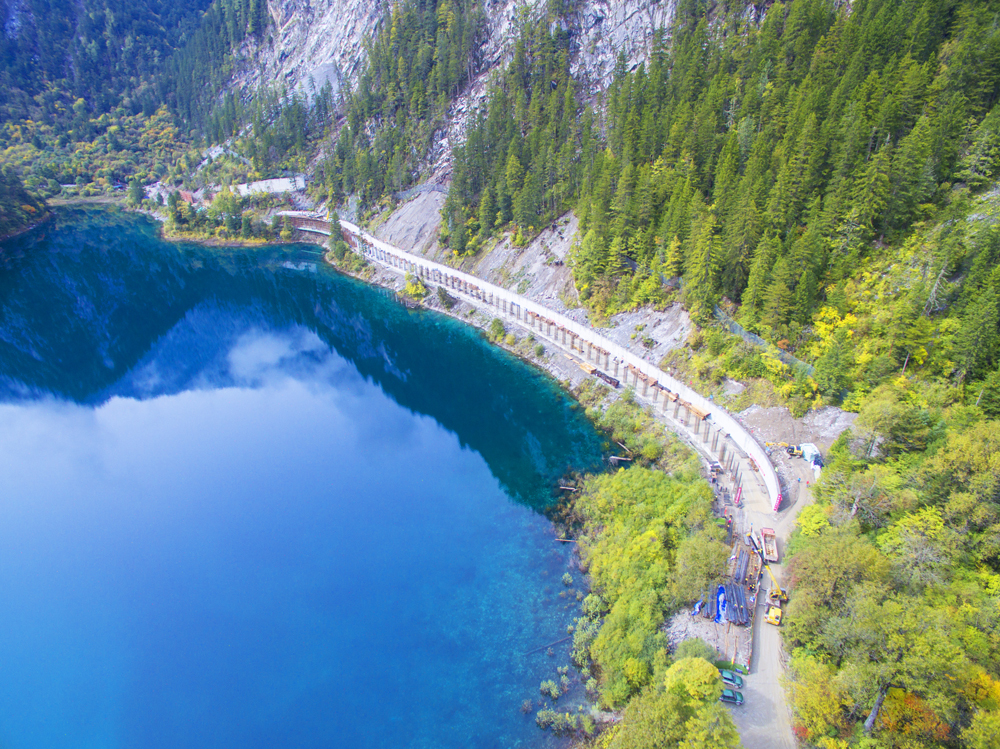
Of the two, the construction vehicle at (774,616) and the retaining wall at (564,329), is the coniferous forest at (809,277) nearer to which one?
the construction vehicle at (774,616)

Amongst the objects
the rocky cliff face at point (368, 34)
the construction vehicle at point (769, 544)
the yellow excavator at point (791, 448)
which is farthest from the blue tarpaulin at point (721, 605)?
the rocky cliff face at point (368, 34)

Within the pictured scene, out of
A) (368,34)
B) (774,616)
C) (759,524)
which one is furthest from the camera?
(368,34)

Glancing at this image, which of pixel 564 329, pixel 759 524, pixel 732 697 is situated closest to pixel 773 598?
pixel 759 524

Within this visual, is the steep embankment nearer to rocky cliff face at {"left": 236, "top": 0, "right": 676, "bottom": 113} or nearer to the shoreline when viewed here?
rocky cliff face at {"left": 236, "top": 0, "right": 676, "bottom": 113}

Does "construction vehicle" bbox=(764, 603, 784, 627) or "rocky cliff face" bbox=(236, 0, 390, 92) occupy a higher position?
"rocky cliff face" bbox=(236, 0, 390, 92)

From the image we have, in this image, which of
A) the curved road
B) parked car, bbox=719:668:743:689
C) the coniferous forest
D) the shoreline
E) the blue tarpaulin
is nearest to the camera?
the coniferous forest

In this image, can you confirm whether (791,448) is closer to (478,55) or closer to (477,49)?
(478,55)

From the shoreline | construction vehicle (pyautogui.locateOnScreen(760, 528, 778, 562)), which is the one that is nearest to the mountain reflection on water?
the shoreline
